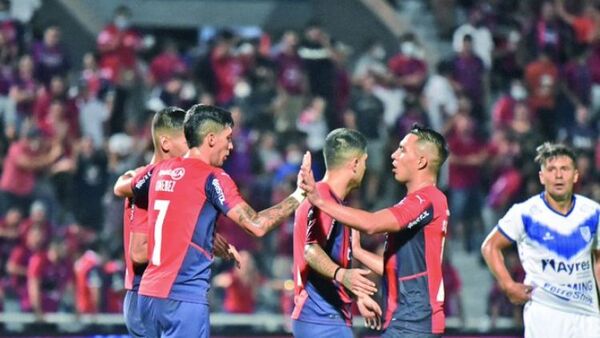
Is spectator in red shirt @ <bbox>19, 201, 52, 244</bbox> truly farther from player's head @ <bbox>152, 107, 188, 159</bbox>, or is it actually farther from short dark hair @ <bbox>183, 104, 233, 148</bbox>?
short dark hair @ <bbox>183, 104, 233, 148</bbox>

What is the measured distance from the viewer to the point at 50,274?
55.3ft

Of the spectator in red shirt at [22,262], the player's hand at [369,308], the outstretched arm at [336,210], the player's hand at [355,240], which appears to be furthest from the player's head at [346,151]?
the spectator in red shirt at [22,262]

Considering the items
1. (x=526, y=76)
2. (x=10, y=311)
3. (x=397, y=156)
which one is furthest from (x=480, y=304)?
(x=397, y=156)

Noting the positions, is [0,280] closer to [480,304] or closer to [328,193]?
[480,304]

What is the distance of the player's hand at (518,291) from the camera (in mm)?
10469

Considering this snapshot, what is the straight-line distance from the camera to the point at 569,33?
22172mm

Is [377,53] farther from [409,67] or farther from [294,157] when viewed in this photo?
[294,157]

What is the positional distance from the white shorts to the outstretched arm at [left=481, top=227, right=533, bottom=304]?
18cm

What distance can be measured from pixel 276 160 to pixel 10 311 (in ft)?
13.3

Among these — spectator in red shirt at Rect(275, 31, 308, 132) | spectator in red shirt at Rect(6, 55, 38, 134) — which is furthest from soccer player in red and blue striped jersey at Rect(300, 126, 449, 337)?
spectator in red shirt at Rect(6, 55, 38, 134)

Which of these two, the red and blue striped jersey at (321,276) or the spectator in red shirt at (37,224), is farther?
the spectator in red shirt at (37,224)

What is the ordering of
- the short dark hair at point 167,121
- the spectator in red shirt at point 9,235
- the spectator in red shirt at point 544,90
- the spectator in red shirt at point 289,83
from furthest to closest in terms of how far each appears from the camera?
the spectator in red shirt at point 544,90 < the spectator in red shirt at point 289,83 < the spectator in red shirt at point 9,235 < the short dark hair at point 167,121

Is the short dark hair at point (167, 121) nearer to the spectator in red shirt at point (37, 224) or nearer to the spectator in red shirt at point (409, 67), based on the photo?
the spectator in red shirt at point (37, 224)

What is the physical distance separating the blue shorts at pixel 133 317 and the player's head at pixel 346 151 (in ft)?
6.03
